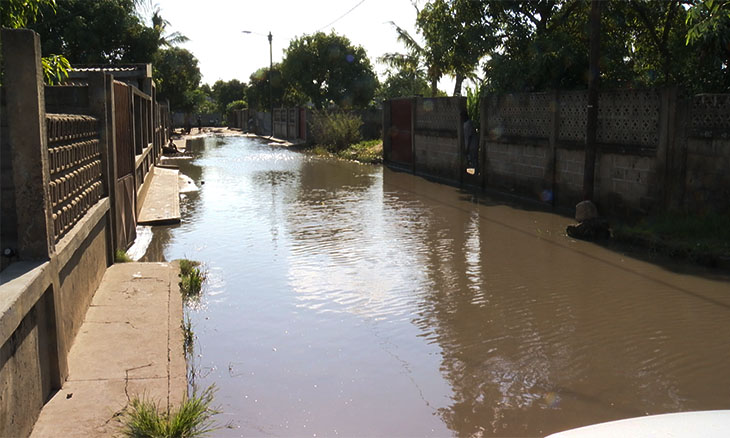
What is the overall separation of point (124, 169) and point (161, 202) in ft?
11.6

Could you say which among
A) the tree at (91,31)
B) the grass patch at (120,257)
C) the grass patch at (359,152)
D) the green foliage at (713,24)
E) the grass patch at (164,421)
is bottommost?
the grass patch at (164,421)

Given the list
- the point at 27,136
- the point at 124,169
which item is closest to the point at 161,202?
the point at 124,169

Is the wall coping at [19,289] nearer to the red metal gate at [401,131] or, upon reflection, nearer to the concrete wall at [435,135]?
the concrete wall at [435,135]

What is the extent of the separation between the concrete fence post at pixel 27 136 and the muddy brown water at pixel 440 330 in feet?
5.22

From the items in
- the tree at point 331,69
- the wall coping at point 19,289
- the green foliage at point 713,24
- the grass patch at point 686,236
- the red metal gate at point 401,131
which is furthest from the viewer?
the tree at point 331,69

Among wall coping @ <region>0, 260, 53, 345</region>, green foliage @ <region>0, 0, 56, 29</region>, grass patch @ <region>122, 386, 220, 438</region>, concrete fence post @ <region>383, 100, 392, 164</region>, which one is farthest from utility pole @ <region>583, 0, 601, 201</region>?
concrete fence post @ <region>383, 100, 392, 164</region>

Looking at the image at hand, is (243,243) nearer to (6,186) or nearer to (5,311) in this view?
(6,186)

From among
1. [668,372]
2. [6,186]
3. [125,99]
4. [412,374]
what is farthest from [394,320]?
[125,99]

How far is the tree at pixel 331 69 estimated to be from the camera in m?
52.3

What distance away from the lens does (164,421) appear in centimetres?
377

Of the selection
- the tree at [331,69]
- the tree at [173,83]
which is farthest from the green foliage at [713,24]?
the tree at [331,69]

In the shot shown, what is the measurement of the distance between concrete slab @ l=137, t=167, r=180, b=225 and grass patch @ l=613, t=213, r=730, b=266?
275 inches

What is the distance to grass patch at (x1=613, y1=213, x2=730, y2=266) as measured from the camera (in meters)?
8.36

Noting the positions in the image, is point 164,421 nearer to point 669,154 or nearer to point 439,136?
point 669,154
